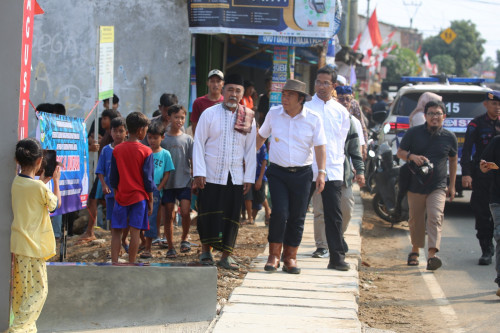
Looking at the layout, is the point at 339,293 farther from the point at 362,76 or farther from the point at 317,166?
the point at 362,76

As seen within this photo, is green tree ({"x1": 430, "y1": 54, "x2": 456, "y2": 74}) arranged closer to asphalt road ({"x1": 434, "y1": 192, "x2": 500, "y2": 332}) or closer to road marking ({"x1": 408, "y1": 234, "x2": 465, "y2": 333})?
asphalt road ({"x1": 434, "y1": 192, "x2": 500, "y2": 332})

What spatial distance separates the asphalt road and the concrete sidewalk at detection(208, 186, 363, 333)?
0.99 meters

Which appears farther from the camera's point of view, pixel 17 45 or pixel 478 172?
pixel 478 172

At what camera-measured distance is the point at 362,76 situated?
2909 centimetres

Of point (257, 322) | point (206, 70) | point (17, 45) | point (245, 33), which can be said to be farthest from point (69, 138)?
point (206, 70)

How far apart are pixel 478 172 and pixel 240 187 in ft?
10.9

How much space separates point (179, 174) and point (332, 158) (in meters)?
1.76

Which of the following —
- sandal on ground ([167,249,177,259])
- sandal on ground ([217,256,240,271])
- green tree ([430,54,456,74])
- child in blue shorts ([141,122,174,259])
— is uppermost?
green tree ([430,54,456,74])

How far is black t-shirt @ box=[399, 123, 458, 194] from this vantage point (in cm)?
816

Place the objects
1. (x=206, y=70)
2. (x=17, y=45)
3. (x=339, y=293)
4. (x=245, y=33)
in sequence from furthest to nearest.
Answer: (x=206, y=70), (x=245, y=33), (x=339, y=293), (x=17, y=45)

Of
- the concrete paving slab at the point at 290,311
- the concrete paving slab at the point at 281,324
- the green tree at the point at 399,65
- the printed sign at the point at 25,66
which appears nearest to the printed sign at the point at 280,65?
Result: the concrete paving slab at the point at 290,311

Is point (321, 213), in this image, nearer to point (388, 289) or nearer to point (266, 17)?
point (388, 289)

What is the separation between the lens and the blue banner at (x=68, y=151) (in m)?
6.62

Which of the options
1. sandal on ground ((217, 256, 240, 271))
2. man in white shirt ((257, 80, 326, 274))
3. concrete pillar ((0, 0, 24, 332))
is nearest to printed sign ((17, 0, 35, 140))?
concrete pillar ((0, 0, 24, 332))
